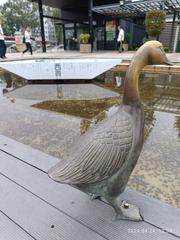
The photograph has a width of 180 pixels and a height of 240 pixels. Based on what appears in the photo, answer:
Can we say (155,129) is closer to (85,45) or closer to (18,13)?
(85,45)

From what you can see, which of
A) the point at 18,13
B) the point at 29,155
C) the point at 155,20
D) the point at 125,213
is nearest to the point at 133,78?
the point at 125,213

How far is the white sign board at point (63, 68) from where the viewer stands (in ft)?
17.6

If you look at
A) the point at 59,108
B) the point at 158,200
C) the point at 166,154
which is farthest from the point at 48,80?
the point at 158,200

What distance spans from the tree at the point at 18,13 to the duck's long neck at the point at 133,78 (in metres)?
51.6

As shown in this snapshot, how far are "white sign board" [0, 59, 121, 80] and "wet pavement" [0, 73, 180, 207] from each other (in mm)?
615

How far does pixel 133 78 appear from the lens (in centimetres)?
106

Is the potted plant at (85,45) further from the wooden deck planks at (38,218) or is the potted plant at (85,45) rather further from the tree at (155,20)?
the wooden deck planks at (38,218)

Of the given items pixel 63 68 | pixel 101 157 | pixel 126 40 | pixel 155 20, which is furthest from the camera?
pixel 126 40

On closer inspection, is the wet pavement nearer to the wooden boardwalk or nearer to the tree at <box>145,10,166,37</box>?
the wooden boardwalk

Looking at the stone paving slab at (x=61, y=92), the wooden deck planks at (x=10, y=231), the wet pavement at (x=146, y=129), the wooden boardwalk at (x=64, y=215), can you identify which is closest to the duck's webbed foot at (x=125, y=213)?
the wooden boardwalk at (x=64, y=215)

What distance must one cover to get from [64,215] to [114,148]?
62cm

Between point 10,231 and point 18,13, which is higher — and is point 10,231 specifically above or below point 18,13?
below

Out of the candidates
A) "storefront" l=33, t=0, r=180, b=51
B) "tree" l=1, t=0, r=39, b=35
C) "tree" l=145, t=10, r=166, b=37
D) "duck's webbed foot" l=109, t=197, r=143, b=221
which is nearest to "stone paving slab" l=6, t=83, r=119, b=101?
"duck's webbed foot" l=109, t=197, r=143, b=221

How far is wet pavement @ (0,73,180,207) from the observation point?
5.62 feet
